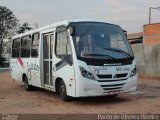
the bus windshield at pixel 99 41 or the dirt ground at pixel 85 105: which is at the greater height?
the bus windshield at pixel 99 41

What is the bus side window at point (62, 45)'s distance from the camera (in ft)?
39.0

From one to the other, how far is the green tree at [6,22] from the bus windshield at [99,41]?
166 feet

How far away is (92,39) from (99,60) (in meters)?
0.83

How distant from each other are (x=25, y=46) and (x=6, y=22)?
47102mm

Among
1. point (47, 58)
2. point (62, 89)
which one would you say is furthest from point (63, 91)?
point (47, 58)

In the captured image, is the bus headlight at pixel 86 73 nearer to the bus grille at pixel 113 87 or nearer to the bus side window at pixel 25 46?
the bus grille at pixel 113 87

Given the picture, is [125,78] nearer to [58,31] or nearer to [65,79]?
[65,79]

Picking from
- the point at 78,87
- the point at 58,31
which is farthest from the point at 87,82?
the point at 58,31

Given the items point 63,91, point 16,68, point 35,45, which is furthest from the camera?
point 16,68

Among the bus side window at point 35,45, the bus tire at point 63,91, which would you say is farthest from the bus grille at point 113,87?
the bus side window at point 35,45

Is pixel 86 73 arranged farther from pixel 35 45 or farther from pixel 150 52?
pixel 150 52

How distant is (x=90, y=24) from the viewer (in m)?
12.1

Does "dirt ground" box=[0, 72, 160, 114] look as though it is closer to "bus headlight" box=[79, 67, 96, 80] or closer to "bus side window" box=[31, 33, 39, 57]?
"bus headlight" box=[79, 67, 96, 80]

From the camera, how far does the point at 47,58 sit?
1372 cm
